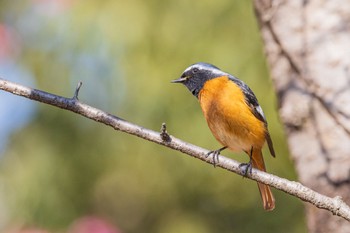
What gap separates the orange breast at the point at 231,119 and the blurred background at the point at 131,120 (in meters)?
2.14

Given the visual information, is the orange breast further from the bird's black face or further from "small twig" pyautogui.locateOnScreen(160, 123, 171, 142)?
"small twig" pyautogui.locateOnScreen(160, 123, 171, 142)

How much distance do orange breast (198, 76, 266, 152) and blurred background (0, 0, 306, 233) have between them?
2.14 meters

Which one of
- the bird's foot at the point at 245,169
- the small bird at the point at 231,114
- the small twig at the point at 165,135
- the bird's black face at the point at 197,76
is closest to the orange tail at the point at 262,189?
the small bird at the point at 231,114

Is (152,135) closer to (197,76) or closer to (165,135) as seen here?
(165,135)

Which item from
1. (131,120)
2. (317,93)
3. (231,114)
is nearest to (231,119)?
(231,114)

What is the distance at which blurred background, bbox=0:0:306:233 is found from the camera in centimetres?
579

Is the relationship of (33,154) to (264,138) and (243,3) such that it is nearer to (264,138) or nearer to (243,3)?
(243,3)

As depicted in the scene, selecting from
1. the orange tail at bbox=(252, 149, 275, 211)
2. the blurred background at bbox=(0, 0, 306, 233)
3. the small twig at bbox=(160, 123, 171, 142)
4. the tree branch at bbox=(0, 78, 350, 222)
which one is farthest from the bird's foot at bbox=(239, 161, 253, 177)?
the blurred background at bbox=(0, 0, 306, 233)

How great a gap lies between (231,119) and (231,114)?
0.08ft

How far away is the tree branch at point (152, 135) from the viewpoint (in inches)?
101

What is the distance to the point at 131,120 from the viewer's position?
5.87m

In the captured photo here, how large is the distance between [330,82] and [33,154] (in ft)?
11.5

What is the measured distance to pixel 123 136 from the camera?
628 cm

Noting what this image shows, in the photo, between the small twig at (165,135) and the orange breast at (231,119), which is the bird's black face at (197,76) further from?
the small twig at (165,135)
